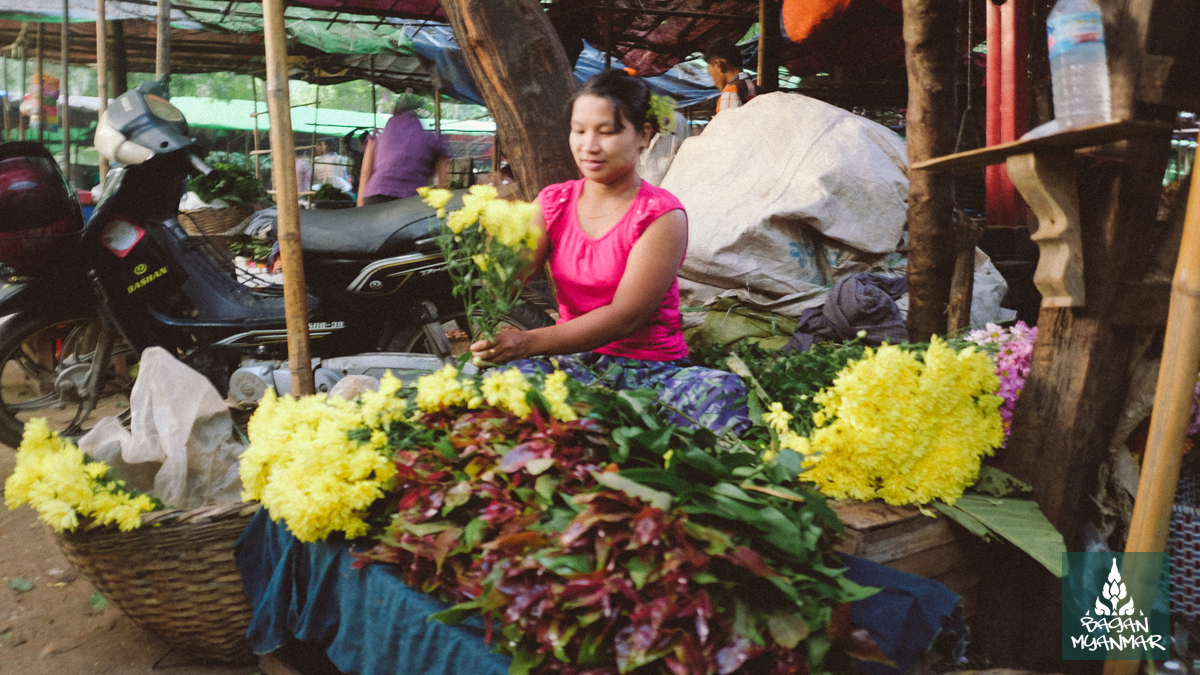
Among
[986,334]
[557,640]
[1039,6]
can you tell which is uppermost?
[1039,6]

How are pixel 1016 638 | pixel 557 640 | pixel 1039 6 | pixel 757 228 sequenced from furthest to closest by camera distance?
1. pixel 1039 6
2. pixel 757 228
3. pixel 1016 638
4. pixel 557 640

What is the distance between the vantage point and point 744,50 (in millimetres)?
9578

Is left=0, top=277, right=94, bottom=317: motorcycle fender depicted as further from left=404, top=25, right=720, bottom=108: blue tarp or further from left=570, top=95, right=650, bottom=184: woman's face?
left=404, top=25, right=720, bottom=108: blue tarp

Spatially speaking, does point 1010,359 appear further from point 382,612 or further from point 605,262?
point 382,612

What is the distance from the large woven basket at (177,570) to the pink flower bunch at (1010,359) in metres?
2.05

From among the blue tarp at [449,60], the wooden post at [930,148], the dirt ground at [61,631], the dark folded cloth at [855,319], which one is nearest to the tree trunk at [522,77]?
the dark folded cloth at [855,319]

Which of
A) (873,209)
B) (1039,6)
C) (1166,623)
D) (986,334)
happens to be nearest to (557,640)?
(1166,623)

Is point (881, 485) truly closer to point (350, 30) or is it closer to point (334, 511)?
point (334, 511)

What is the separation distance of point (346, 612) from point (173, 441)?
104 centimetres

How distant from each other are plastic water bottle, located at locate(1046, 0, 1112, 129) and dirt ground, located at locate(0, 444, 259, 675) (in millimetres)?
2529

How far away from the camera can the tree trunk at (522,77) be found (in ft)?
9.46

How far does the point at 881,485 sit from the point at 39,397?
4525mm

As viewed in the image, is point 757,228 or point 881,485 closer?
point 881,485

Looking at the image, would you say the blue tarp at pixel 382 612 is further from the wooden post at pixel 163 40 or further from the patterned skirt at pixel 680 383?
the wooden post at pixel 163 40
